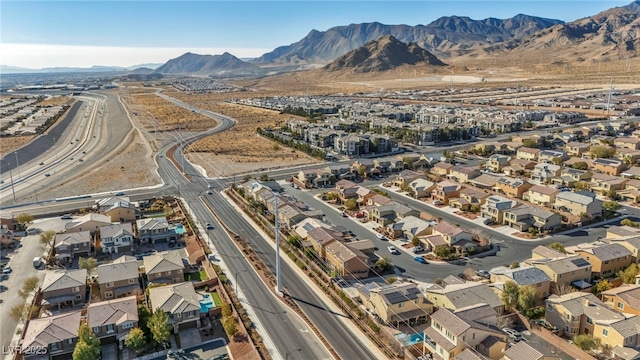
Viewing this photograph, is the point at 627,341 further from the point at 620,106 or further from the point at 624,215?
the point at 620,106

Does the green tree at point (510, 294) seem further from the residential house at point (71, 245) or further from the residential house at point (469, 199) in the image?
the residential house at point (71, 245)

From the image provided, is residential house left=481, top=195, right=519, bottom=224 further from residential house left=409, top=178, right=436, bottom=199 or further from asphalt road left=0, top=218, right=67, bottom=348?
asphalt road left=0, top=218, right=67, bottom=348

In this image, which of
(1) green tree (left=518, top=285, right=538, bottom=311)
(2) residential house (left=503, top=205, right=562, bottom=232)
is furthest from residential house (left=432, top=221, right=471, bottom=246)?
(1) green tree (left=518, top=285, right=538, bottom=311)

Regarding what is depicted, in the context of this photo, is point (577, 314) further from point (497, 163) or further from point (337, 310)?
point (497, 163)

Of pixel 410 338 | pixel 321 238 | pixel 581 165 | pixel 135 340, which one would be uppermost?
pixel 581 165

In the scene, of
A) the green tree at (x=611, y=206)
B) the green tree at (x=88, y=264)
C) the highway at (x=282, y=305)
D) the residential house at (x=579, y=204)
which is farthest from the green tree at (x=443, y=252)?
the green tree at (x=88, y=264)

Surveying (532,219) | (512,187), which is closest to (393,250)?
(532,219)
